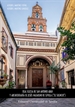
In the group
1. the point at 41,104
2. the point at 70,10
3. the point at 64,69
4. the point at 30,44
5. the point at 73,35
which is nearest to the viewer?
the point at 41,104

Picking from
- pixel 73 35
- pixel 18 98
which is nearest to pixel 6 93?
pixel 18 98

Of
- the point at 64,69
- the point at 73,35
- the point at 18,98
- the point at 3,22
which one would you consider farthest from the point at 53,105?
the point at 64,69

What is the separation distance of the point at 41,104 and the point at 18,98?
0.66ft

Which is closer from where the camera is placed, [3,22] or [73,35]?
[73,35]

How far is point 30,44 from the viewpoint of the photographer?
7.79m

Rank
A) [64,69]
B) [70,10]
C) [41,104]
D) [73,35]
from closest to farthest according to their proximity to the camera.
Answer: [41,104]
[73,35]
[70,10]
[64,69]

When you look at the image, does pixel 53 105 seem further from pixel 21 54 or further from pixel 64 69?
pixel 21 54

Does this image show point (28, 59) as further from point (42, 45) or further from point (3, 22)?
point (3, 22)

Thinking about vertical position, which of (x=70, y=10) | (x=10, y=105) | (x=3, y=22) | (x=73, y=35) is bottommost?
(x=10, y=105)

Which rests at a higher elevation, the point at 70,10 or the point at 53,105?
the point at 70,10

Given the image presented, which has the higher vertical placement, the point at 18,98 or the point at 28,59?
the point at 28,59

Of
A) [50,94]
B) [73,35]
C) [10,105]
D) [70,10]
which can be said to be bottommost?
[10,105]

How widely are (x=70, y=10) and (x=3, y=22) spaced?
54.2 inches

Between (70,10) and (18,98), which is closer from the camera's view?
(18,98)
